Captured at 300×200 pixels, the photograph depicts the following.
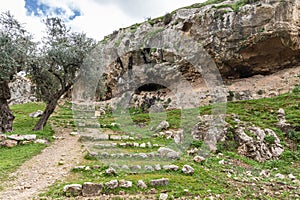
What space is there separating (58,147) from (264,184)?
1036 centimetres

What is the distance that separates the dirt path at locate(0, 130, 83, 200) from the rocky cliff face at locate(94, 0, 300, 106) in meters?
20.4

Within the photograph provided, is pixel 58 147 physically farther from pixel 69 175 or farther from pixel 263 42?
pixel 263 42

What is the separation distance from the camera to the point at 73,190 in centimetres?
655

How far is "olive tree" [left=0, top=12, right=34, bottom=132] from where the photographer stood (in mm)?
14703

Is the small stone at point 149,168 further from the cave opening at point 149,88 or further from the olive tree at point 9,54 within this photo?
the cave opening at point 149,88

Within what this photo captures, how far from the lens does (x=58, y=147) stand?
1320 centimetres

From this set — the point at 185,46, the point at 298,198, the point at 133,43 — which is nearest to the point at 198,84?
the point at 185,46

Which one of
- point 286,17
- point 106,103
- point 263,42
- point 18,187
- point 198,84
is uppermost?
point 286,17

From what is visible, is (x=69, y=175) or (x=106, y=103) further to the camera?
(x=106, y=103)

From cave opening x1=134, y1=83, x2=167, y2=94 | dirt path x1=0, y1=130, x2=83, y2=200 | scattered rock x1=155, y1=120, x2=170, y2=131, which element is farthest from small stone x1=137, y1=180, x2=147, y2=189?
cave opening x1=134, y1=83, x2=167, y2=94

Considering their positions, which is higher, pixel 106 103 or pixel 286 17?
pixel 286 17

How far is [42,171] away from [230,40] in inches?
950

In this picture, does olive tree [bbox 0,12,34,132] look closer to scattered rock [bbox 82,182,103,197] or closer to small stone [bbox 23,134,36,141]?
small stone [bbox 23,134,36,141]

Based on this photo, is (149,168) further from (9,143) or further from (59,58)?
(59,58)
